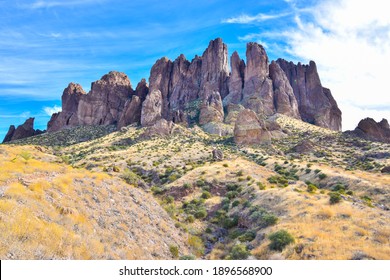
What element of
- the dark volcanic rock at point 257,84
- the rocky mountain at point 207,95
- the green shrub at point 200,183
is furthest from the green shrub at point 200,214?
the dark volcanic rock at point 257,84

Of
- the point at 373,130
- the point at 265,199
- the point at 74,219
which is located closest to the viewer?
the point at 74,219

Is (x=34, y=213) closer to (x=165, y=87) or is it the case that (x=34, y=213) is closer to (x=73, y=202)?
(x=73, y=202)

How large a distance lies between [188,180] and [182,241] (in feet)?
76.3

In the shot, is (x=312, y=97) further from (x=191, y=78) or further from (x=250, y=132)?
→ (x=250, y=132)

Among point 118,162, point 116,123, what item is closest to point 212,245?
point 118,162

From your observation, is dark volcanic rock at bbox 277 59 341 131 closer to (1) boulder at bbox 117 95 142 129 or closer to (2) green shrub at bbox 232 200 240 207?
(1) boulder at bbox 117 95 142 129

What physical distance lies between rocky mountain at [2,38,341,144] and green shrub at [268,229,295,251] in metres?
97.2

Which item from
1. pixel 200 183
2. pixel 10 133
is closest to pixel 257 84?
pixel 200 183

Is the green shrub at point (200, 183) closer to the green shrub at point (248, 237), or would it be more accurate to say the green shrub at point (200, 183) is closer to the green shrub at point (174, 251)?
the green shrub at point (248, 237)

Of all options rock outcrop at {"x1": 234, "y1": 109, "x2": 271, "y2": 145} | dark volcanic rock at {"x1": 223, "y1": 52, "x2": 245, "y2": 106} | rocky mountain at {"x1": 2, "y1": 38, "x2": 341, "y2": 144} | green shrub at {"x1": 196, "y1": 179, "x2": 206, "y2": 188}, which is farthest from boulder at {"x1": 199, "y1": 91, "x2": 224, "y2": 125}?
green shrub at {"x1": 196, "y1": 179, "x2": 206, "y2": 188}

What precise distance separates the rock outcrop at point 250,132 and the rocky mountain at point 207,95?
18.9 metres

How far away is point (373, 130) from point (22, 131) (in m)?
165

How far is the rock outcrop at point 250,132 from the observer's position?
95.8 meters

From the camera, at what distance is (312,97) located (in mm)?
171500
